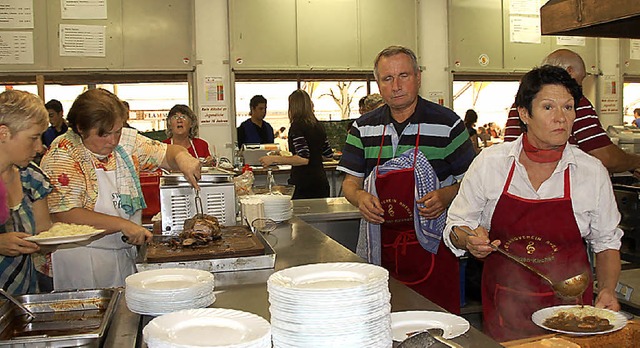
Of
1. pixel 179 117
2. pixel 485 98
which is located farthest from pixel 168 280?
pixel 485 98

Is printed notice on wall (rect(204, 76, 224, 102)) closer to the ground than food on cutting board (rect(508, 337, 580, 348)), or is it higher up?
higher up

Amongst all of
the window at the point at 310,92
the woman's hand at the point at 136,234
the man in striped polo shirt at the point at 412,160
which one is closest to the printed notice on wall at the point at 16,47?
the window at the point at 310,92

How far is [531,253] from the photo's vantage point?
2471 millimetres

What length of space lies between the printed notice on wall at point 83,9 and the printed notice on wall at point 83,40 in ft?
0.40

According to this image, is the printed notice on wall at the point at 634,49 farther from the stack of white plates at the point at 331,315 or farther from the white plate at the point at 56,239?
the stack of white plates at the point at 331,315

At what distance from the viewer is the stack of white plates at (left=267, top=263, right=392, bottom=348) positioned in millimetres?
1214

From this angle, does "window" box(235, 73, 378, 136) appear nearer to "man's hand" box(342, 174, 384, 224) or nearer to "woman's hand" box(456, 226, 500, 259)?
"man's hand" box(342, 174, 384, 224)

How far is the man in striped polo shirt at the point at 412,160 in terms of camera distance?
3.05 metres

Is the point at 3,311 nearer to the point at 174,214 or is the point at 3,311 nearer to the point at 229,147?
the point at 174,214

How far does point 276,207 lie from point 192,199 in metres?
0.61

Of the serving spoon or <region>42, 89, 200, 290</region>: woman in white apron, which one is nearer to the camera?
the serving spoon

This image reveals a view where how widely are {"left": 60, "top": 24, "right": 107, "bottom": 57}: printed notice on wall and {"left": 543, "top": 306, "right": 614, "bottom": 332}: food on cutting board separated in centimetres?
672

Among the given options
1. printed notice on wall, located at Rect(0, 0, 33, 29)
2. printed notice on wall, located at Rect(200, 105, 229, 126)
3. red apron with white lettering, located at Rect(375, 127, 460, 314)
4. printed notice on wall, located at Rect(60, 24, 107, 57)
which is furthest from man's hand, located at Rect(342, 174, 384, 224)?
printed notice on wall, located at Rect(0, 0, 33, 29)

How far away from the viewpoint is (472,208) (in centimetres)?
251
